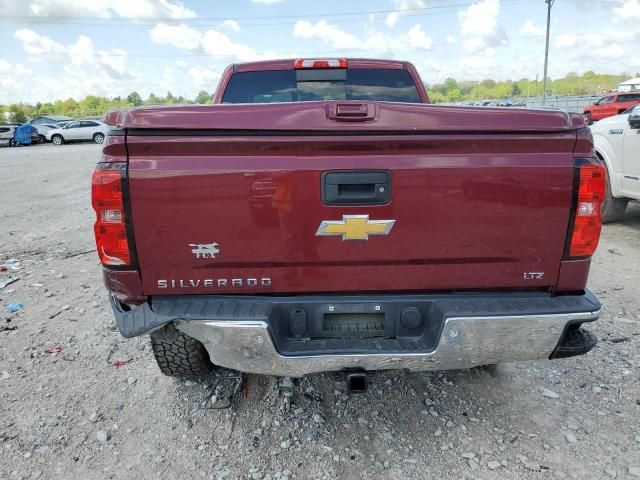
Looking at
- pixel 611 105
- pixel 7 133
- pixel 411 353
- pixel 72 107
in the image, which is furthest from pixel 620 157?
pixel 72 107

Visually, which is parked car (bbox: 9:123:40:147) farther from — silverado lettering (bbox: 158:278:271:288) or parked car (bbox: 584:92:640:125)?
silverado lettering (bbox: 158:278:271:288)

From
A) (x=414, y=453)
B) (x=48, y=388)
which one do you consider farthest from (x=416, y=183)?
(x=48, y=388)

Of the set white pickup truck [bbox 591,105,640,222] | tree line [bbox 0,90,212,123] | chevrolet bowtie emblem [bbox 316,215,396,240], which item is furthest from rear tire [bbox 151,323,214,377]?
tree line [bbox 0,90,212,123]

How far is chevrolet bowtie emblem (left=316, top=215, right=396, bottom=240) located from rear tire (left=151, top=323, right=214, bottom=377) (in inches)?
40.1

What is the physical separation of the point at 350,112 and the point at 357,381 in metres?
1.20

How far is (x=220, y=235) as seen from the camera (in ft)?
7.14

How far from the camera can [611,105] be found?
23.3 m

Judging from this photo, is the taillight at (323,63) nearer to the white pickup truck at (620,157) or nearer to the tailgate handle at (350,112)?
the tailgate handle at (350,112)

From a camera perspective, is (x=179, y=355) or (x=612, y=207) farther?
→ (x=612, y=207)

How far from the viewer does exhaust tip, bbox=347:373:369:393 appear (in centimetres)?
221

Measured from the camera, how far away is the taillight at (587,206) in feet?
6.99

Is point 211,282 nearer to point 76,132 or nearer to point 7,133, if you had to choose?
point 76,132

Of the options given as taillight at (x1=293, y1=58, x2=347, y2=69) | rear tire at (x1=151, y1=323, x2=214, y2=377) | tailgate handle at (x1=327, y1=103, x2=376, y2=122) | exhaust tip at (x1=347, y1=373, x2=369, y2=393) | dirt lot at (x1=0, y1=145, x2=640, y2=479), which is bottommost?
dirt lot at (x1=0, y1=145, x2=640, y2=479)

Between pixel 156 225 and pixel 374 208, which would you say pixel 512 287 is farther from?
pixel 156 225
